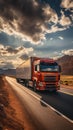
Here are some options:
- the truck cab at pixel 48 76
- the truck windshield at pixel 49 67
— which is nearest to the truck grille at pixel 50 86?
the truck cab at pixel 48 76

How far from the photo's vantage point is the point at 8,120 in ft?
34.1

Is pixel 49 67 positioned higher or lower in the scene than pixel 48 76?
higher

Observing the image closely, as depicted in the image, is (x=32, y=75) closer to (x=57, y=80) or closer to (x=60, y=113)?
(x=57, y=80)

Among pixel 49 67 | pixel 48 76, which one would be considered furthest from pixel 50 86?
pixel 49 67

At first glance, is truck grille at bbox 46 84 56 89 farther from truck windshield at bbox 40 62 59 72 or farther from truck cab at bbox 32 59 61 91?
truck windshield at bbox 40 62 59 72

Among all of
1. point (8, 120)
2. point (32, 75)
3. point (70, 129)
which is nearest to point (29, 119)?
point (8, 120)

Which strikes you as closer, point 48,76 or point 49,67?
point 48,76

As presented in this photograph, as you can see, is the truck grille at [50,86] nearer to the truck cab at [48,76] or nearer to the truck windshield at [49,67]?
the truck cab at [48,76]

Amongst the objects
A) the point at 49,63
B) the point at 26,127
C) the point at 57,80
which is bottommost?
the point at 26,127

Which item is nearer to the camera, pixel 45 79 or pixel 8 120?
pixel 8 120

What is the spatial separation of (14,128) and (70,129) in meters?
2.28

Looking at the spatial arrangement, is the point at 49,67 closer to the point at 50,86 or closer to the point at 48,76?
the point at 48,76

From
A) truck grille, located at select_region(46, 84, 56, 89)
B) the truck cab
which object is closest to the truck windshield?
the truck cab

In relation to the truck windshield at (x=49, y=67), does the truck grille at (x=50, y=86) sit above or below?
below
